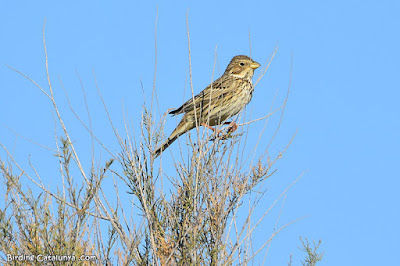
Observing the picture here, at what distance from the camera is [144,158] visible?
224 inches

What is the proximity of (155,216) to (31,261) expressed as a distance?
1.13m

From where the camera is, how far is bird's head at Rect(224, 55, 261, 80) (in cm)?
918

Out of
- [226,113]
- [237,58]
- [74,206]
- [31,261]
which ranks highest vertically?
[237,58]

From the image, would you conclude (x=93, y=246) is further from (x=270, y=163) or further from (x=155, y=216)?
(x=270, y=163)

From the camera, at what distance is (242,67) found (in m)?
9.28

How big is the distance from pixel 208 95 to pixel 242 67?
113 cm

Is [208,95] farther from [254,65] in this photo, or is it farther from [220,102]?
[254,65]

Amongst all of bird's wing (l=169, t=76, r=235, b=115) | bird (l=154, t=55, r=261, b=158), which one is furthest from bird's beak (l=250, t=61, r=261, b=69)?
bird's wing (l=169, t=76, r=235, b=115)

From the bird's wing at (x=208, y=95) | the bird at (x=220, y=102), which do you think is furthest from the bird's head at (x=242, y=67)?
the bird's wing at (x=208, y=95)

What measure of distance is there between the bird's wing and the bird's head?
0.32 meters

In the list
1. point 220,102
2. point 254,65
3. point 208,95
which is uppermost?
point 254,65

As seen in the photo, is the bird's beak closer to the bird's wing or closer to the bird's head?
the bird's head

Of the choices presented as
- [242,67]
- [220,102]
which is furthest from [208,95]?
[242,67]

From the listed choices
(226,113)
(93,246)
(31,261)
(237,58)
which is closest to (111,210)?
(93,246)
